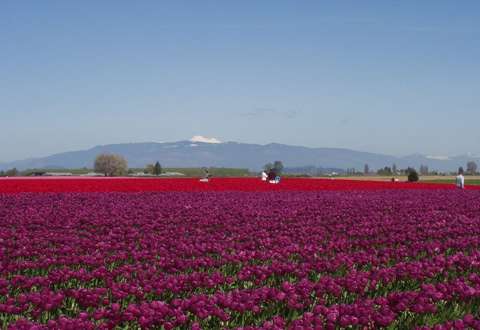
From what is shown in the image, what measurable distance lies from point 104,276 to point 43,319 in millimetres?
1566

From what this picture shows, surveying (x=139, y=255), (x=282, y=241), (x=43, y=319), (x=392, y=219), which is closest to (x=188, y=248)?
(x=139, y=255)

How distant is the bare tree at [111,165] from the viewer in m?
98.3

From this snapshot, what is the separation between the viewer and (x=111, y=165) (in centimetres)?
9950

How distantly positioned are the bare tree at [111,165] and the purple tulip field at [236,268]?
77663 millimetres

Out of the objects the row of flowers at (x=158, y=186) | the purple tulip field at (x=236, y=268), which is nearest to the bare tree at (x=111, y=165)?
the row of flowers at (x=158, y=186)

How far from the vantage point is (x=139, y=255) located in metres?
10.8

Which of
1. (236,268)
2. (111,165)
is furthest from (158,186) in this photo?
(111,165)

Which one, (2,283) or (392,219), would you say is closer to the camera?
(2,283)

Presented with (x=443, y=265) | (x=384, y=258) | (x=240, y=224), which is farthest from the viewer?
(x=240, y=224)

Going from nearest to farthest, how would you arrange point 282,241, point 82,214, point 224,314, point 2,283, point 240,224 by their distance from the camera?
point 224,314 → point 2,283 → point 282,241 → point 240,224 → point 82,214

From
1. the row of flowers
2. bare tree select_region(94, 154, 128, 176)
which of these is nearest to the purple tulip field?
the row of flowers

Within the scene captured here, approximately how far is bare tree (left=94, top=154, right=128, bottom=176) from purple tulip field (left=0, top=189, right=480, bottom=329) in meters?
77.7

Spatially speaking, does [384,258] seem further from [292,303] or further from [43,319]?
[43,319]

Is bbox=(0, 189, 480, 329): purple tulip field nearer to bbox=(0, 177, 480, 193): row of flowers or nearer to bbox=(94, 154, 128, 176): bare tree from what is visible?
bbox=(0, 177, 480, 193): row of flowers
